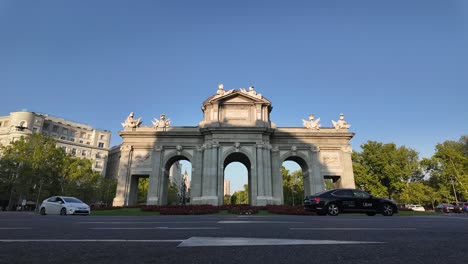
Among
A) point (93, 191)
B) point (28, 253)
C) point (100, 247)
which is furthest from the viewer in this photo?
point (93, 191)

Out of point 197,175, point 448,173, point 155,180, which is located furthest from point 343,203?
point 448,173

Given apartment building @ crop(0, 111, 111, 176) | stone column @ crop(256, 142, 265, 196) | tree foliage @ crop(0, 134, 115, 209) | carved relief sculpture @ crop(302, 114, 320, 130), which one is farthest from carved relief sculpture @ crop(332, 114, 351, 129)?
apartment building @ crop(0, 111, 111, 176)

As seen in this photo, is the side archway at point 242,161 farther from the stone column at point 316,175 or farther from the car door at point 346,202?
the car door at point 346,202

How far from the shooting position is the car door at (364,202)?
53.4 ft

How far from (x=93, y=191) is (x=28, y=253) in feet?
192

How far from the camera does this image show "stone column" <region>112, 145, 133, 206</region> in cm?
3525

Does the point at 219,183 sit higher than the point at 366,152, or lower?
lower

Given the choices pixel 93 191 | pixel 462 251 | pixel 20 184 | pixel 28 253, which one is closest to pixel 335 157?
pixel 462 251

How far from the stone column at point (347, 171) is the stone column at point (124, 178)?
2931 centimetres

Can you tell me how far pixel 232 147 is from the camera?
3475 cm

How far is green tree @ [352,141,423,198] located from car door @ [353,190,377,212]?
117 ft

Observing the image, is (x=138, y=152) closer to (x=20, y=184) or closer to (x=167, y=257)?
(x=20, y=184)

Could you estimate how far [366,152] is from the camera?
51438 millimetres

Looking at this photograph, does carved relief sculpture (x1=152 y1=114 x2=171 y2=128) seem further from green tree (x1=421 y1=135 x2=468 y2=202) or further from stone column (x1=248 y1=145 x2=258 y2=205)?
green tree (x1=421 y1=135 x2=468 y2=202)
